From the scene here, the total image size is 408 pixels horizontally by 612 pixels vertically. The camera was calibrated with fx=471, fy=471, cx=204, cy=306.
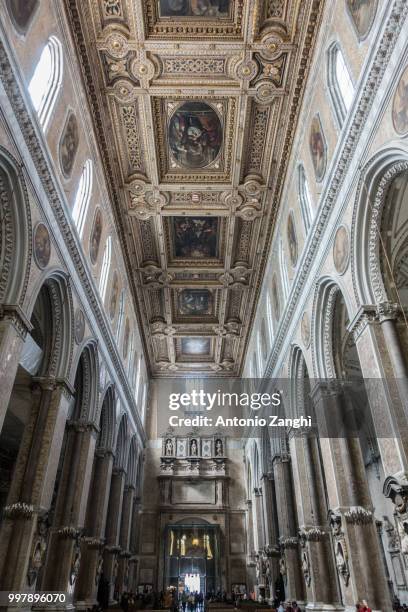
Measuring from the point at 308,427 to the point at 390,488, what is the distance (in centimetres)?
680

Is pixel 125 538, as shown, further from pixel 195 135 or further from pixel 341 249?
pixel 195 135

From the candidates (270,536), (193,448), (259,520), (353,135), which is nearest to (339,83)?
(353,135)

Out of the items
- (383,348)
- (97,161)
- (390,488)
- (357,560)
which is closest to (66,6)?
(97,161)

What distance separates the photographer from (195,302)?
2427 centimetres

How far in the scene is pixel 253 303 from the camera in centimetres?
A: 2331

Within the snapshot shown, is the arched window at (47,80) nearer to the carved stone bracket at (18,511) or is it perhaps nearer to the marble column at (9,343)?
the marble column at (9,343)

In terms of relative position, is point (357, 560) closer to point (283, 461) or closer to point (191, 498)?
point (283, 461)

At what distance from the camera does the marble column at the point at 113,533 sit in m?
18.2

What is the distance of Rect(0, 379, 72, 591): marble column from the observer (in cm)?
977

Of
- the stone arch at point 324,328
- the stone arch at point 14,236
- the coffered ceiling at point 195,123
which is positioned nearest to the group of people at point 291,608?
the stone arch at point 324,328

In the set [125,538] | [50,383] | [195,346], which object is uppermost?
[195,346]

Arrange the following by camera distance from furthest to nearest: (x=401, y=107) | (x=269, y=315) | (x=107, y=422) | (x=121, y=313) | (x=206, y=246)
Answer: (x=206, y=246) < (x=269, y=315) < (x=121, y=313) < (x=107, y=422) < (x=401, y=107)

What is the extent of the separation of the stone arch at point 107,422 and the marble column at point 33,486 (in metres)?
5.88

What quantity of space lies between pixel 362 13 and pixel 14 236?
8605 millimetres
